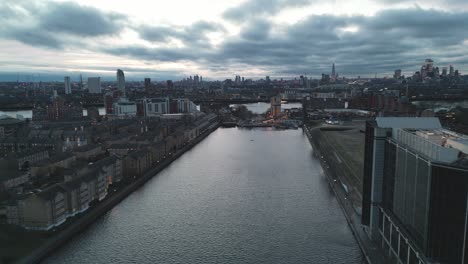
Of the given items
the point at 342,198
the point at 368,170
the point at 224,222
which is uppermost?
the point at 368,170

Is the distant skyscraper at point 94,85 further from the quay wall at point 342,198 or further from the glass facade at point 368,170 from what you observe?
the glass facade at point 368,170

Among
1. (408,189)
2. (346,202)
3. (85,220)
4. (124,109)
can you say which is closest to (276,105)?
(124,109)

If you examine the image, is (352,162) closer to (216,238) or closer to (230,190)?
(230,190)

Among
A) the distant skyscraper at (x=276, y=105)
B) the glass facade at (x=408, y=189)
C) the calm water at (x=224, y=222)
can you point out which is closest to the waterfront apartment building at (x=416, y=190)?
the glass facade at (x=408, y=189)

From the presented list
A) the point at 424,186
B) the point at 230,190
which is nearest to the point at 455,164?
the point at 424,186

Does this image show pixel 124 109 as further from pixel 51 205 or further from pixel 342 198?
pixel 342 198

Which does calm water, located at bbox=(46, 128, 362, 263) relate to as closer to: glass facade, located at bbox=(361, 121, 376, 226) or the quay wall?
the quay wall
